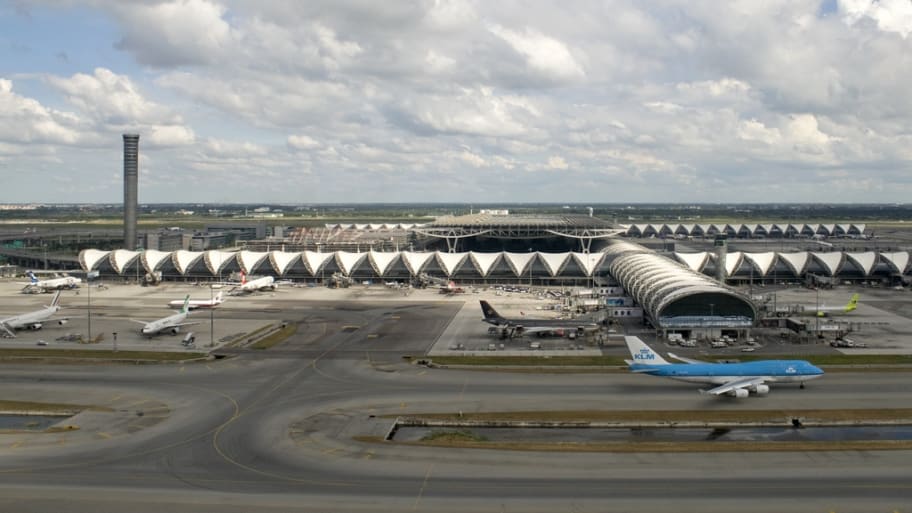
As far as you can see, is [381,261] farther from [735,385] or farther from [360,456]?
[360,456]

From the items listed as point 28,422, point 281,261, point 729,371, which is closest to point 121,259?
point 281,261

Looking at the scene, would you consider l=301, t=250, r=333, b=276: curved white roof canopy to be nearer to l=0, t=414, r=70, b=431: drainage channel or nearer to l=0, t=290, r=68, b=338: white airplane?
l=0, t=290, r=68, b=338: white airplane

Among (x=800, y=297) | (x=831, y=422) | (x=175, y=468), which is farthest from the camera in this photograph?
(x=800, y=297)

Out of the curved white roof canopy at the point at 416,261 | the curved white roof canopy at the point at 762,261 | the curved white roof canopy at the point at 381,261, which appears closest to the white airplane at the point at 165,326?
the curved white roof canopy at the point at 381,261

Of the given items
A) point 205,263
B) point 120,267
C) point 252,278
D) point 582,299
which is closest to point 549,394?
point 582,299

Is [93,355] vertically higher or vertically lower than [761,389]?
lower

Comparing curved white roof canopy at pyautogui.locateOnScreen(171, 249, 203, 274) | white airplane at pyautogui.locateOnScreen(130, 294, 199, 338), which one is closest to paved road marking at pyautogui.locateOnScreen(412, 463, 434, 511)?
white airplane at pyautogui.locateOnScreen(130, 294, 199, 338)

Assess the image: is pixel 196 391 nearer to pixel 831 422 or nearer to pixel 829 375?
pixel 831 422

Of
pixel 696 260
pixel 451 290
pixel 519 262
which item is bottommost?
pixel 451 290
